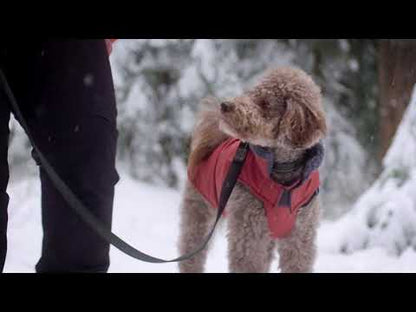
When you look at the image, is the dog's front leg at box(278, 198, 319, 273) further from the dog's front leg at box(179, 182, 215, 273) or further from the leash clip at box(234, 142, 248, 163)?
the dog's front leg at box(179, 182, 215, 273)

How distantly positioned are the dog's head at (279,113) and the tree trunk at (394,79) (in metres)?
3.57

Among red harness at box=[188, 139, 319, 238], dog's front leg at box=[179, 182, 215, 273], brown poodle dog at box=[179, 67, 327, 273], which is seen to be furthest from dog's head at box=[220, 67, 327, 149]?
dog's front leg at box=[179, 182, 215, 273]

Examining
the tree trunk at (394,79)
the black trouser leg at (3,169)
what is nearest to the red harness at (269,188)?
the black trouser leg at (3,169)

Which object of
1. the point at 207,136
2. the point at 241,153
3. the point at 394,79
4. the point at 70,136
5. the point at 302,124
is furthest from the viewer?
the point at 394,79

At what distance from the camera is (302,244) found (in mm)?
2949

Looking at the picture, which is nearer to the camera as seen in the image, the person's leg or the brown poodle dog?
the person's leg

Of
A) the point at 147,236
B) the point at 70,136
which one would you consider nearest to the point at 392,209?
the point at 147,236

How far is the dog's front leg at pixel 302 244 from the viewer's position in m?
2.91

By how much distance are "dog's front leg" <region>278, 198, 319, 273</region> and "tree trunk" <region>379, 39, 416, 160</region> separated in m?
3.79

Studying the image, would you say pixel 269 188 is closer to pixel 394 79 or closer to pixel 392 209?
pixel 392 209

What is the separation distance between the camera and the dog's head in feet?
9.26

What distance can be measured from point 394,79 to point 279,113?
4.09 m

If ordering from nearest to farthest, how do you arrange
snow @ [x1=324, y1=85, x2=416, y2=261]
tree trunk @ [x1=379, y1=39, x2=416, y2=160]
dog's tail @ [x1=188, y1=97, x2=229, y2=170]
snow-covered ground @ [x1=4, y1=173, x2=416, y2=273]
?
dog's tail @ [x1=188, y1=97, x2=229, y2=170] → snow-covered ground @ [x1=4, y1=173, x2=416, y2=273] → snow @ [x1=324, y1=85, x2=416, y2=261] → tree trunk @ [x1=379, y1=39, x2=416, y2=160]

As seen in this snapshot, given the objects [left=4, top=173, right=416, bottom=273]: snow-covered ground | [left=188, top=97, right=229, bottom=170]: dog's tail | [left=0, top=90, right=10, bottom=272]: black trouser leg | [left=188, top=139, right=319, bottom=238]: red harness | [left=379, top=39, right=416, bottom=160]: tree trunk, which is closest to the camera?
[left=0, top=90, right=10, bottom=272]: black trouser leg
